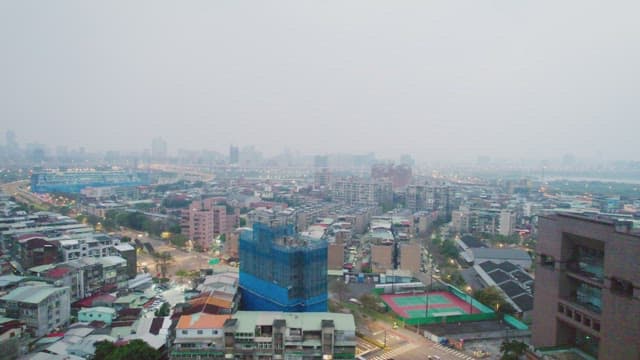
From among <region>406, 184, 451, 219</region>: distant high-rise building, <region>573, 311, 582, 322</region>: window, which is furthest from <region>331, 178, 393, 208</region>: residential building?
<region>573, 311, 582, 322</region>: window

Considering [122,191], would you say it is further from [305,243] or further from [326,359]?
[326,359]

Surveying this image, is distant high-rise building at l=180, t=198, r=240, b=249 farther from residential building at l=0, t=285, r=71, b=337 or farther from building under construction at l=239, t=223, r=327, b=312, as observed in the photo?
residential building at l=0, t=285, r=71, b=337

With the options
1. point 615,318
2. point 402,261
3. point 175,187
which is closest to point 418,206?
point 402,261

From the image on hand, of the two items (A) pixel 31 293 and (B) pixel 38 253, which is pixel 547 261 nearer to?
(A) pixel 31 293

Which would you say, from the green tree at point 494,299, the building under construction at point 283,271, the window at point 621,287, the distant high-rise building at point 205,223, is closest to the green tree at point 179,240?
the distant high-rise building at point 205,223

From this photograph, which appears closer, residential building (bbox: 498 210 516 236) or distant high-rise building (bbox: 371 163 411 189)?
residential building (bbox: 498 210 516 236)

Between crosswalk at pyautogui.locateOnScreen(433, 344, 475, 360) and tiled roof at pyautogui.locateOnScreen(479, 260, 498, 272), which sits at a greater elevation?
tiled roof at pyautogui.locateOnScreen(479, 260, 498, 272)
